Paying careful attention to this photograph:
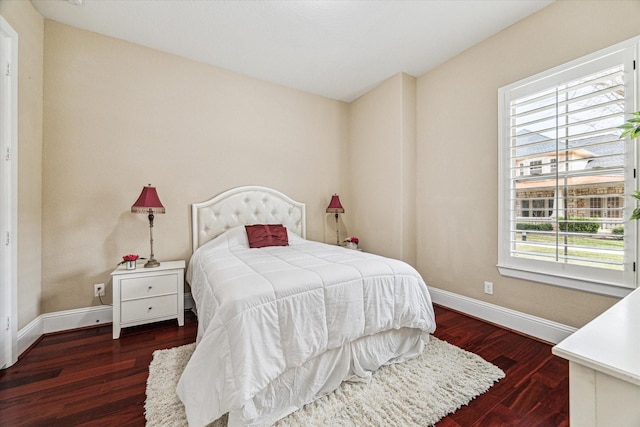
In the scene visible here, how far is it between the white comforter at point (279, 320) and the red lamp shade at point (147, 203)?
836 mm

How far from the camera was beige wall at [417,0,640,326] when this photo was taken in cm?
199

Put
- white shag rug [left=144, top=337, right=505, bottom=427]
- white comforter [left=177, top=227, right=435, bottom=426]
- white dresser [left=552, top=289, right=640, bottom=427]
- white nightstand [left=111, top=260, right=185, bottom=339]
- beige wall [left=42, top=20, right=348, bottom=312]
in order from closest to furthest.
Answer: white dresser [left=552, top=289, right=640, bottom=427], white comforter [left=177, top=227, right=435, bottom=426], white shag rug [left=144, top=337, right=505, bottom=427], white nightstand [left=111, top=260, right=185, bottom=339], beige wall [left=42, top=20, right=348, bottom=312]

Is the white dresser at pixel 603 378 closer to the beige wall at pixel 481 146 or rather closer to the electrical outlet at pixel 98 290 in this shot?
the beige wall at pixel 481 146

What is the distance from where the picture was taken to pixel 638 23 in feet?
5.77

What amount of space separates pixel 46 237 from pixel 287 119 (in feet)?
9.03

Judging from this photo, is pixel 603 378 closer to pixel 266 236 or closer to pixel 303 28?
pixel 266 236

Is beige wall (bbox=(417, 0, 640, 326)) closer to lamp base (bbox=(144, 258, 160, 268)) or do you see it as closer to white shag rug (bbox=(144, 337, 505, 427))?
white shag rug (bbox=(144, 337, 505, 427))

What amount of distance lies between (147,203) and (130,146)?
0.70 metres

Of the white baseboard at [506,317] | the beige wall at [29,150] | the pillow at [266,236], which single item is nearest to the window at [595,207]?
the white baseboard at [506,317]

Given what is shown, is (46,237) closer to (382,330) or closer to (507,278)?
(382,330)

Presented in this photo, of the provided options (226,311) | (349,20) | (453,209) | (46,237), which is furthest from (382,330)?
(46,237)

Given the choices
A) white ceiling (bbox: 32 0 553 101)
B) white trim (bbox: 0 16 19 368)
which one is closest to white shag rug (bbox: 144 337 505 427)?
white trim (bbox: 0 16 19 368)

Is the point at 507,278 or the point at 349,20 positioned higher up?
the point at 349,20

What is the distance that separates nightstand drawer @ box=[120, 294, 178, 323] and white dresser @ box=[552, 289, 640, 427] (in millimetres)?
2687
